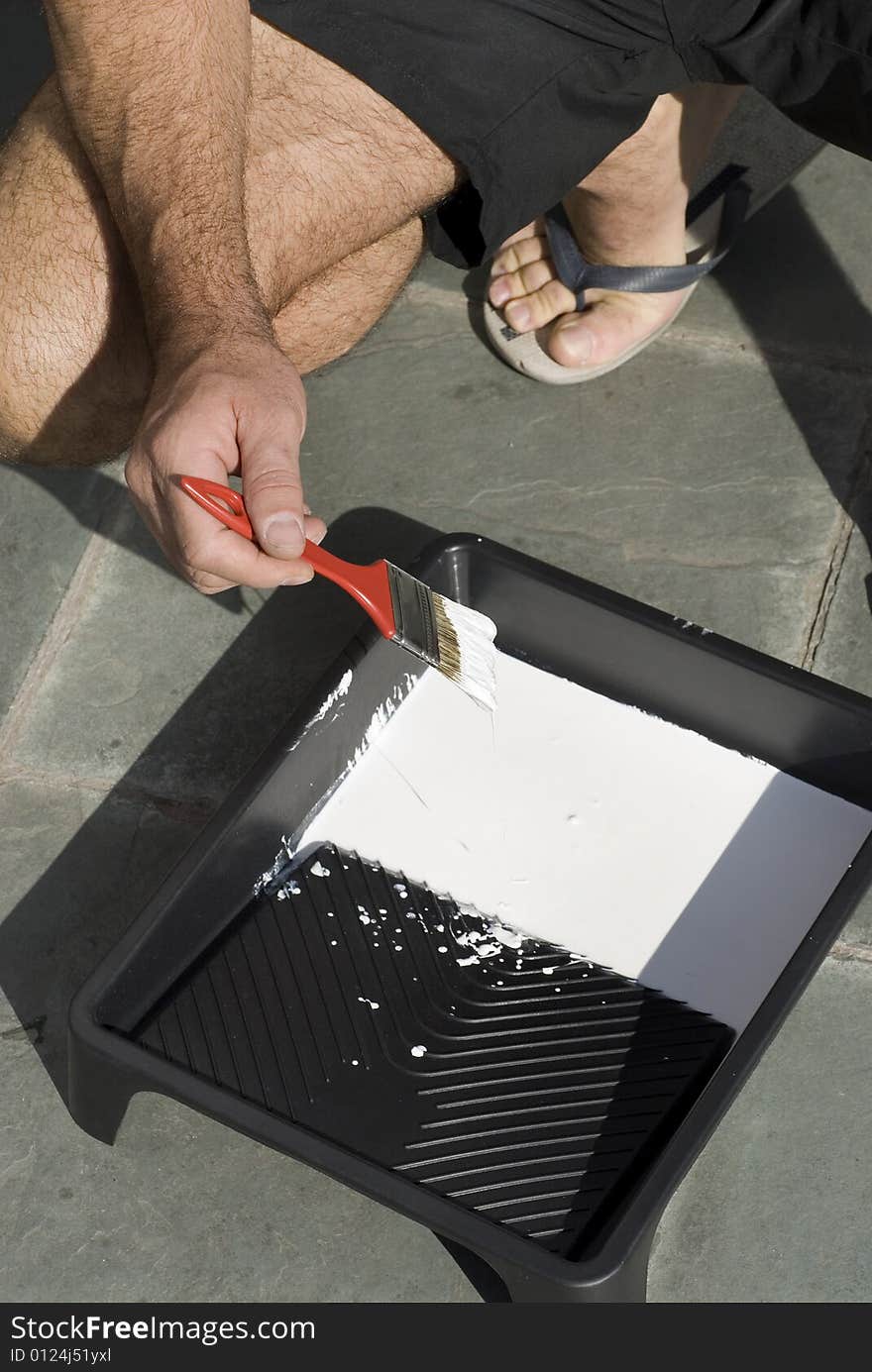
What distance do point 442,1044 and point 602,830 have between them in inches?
11.3

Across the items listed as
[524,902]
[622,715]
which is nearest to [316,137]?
[622,715]

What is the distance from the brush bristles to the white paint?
0.19 metres

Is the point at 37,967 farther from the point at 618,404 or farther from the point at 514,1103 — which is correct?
the point at 618,404

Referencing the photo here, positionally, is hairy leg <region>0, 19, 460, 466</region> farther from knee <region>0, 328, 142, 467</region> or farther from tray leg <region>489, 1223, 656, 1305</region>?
tray leg <region>489, 1223, 656, 1305</region>

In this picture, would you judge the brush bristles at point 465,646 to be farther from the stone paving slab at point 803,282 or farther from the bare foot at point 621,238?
the stone paving slab at point 803,282

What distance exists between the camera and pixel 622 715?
1.52 m

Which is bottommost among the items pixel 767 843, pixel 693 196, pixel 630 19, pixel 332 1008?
pixel 767 843

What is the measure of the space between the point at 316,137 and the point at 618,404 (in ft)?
1.84

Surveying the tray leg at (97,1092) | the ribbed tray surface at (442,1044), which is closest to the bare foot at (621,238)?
the ribbed tray surface at (442,1044)

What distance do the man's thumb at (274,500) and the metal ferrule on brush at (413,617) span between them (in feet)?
0.65

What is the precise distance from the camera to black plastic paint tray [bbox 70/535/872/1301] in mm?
1142

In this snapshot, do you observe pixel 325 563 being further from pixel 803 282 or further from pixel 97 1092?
pixel 803 282

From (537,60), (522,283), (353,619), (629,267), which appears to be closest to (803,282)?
(629,267)

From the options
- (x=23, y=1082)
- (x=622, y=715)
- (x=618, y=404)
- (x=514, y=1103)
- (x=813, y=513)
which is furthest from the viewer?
(x=618, y=404)
